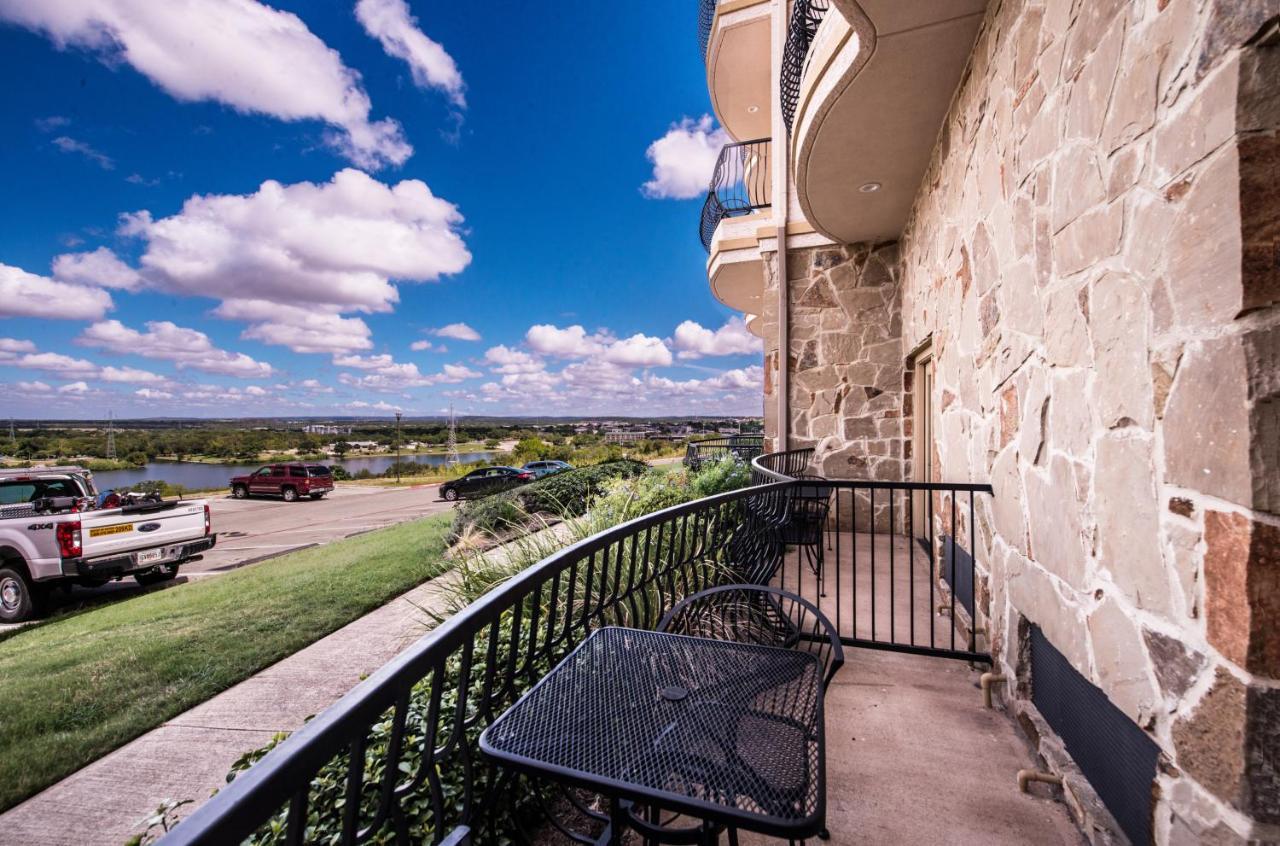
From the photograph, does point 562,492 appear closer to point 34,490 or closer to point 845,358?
point 845,358

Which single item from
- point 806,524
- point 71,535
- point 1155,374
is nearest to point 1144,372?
point 1155,374

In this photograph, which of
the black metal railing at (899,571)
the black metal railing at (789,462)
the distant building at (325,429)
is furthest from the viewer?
the distant building at (325,429)

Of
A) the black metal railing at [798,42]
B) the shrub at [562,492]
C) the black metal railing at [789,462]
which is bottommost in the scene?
the shrub at [562,492]

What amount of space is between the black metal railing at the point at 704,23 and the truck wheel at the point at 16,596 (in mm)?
12451

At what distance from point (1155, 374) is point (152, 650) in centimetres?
738

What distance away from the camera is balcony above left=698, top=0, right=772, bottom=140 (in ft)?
25.3

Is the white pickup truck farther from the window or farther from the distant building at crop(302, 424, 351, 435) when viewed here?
the distant building at crop(302, 424, 351, 435)

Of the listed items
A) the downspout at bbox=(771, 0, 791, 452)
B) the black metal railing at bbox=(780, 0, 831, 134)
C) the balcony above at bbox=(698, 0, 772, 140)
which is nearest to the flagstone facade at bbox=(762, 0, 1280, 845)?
the black metal railing at bbox=(780, 0, 831, 134)

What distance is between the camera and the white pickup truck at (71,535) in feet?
25.4

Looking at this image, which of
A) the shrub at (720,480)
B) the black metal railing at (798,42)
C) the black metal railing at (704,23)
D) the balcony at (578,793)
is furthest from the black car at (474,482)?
the balcony at (578,793)

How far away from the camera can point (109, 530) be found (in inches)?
320

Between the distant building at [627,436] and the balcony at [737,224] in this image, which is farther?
the distant building at [627,436]

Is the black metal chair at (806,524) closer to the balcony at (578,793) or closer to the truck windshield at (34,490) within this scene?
the balcony at (578,793)

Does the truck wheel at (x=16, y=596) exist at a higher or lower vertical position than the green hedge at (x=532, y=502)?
lower
